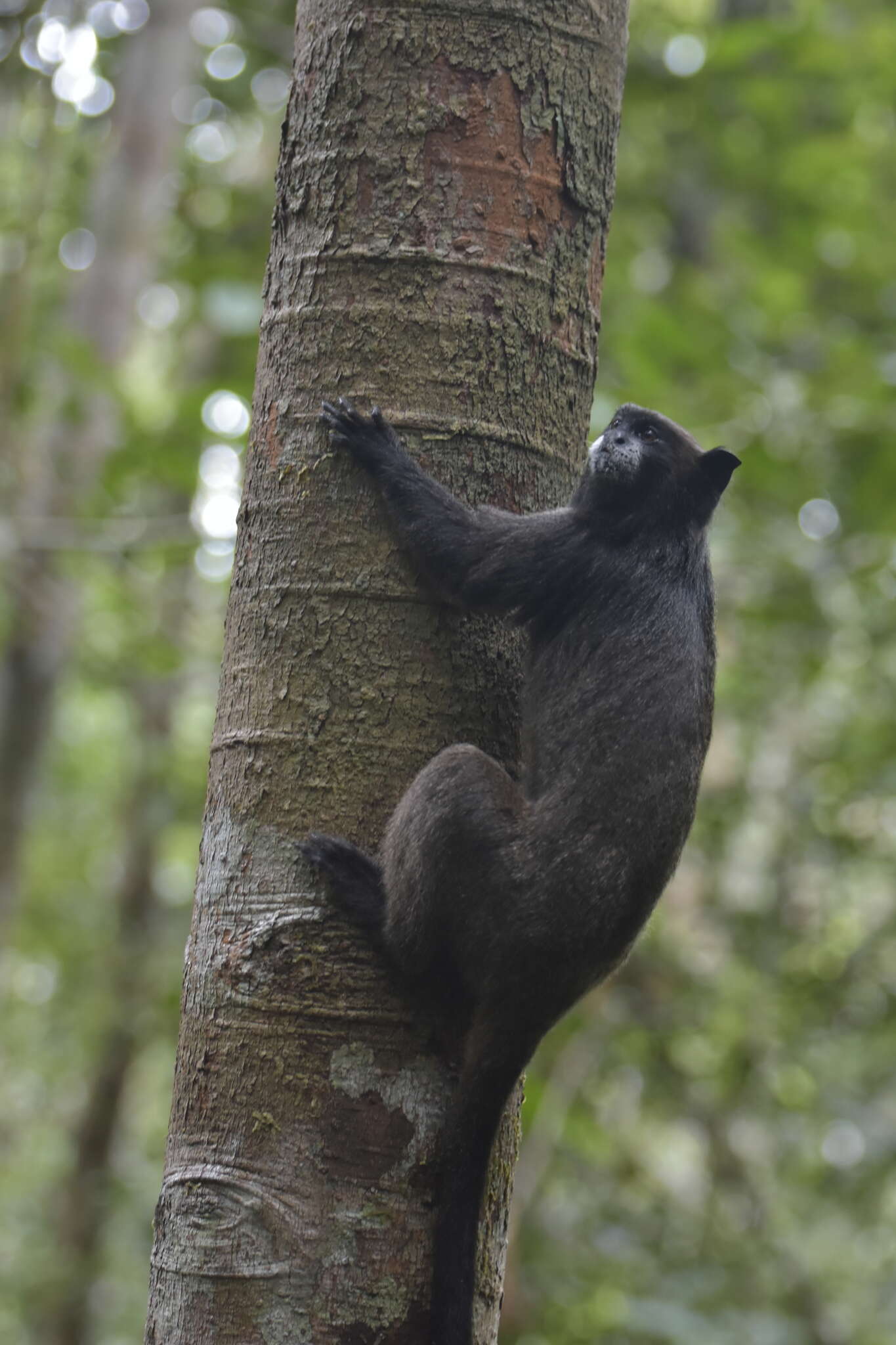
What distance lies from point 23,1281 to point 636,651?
8505mm

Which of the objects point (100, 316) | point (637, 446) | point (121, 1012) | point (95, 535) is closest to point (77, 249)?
point (100, 316)

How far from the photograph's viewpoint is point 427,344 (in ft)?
8.07

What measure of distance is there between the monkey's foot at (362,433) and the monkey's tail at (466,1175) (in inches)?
39.0

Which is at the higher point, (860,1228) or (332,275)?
(332,275)

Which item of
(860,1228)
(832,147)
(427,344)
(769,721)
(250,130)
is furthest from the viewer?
(250,130)

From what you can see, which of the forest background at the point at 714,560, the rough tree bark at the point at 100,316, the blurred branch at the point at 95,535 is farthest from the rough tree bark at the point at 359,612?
the rough tree bark at the point at 100,316

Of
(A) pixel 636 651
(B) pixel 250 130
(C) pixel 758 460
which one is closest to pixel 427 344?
(A) pixel 636 651

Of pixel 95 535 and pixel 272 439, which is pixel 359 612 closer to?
pixel 272 439

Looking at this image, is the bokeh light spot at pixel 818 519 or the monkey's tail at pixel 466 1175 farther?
the bokeh light spot at pixel 818 519

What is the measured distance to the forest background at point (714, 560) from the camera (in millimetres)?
4828

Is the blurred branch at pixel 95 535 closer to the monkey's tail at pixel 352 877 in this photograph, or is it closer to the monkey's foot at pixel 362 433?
the monkey's foot at pixel 362 433

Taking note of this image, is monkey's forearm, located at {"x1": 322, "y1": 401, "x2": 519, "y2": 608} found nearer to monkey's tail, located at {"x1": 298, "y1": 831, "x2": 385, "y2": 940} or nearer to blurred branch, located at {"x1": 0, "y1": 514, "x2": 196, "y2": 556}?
monkey's tail, located at {"x1": 298, "y1": 831, "x2": 385, "y2": 940}

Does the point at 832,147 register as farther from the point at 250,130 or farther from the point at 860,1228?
the point at 250,130

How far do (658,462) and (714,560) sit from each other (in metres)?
2.07
